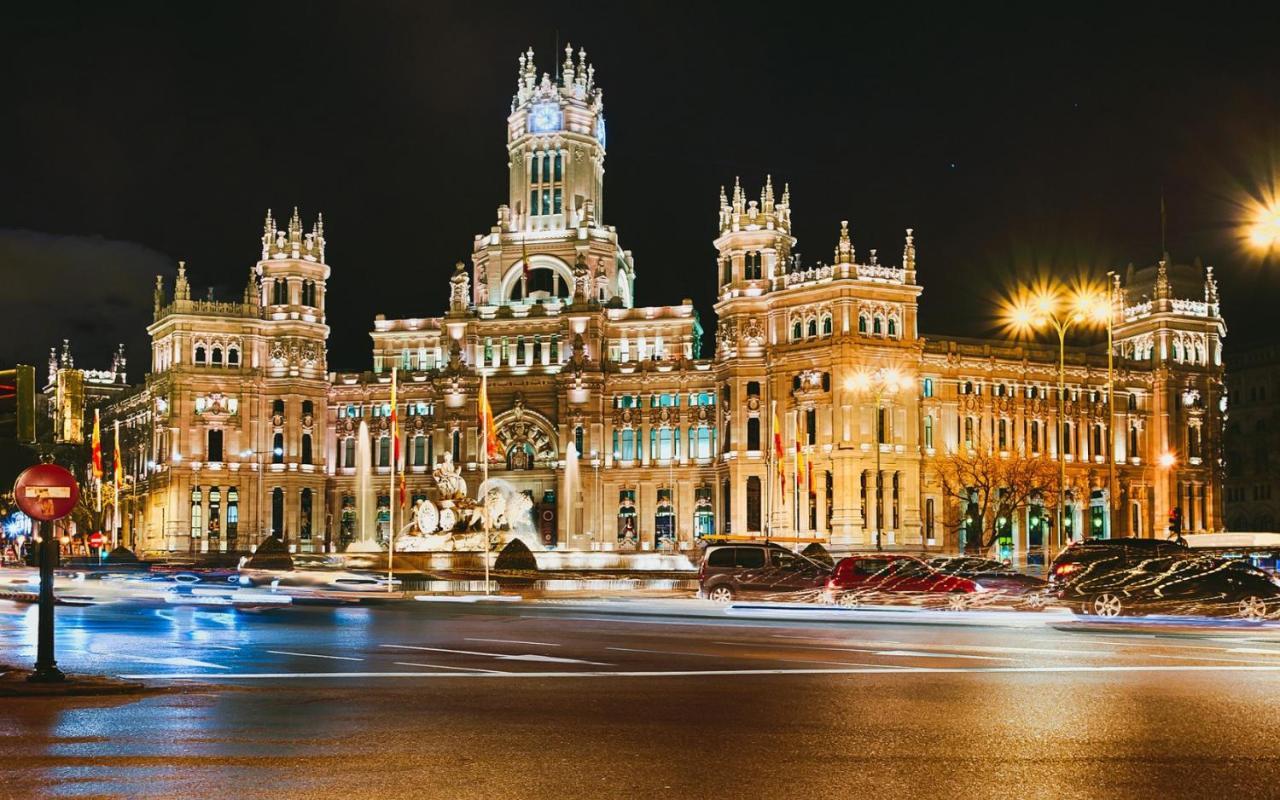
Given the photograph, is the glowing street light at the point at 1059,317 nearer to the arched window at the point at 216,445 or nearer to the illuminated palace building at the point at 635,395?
the illuminated palace building at the point at 635,395

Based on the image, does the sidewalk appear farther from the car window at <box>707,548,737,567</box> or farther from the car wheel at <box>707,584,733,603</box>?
the car window at <box>707,548,737,567</box>

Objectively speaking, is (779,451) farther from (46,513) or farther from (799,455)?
(46,513)

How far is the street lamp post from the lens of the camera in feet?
328

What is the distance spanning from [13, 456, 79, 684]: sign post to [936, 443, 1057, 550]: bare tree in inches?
3223

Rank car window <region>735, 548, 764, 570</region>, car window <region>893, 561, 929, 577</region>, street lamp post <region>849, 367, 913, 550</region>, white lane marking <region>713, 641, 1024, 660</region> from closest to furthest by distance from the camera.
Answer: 1. white lane marking <region>713, 641, 1024, 660</region>
2. car window <region>893, 561, 929, 577</region>
3. car window <region>735, 548, 764, 570</region>
4. street lamp post <region>849, 367, 913, 550</region>

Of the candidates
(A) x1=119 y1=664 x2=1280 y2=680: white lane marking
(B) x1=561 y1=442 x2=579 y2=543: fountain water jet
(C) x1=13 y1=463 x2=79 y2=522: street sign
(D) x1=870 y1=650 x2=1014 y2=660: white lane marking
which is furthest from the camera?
(B) x1=561 y1=442 x2=579 y2=543: fountain water jet

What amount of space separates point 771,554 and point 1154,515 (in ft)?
250

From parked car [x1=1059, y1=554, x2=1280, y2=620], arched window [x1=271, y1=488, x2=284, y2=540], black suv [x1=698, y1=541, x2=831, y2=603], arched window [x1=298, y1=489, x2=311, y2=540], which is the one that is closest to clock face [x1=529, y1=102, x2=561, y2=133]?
arched window [x1=298, y1=489, x2=311, y2=540]

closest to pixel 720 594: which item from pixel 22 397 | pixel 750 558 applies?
pixel 750 558

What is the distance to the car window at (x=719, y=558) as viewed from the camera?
154 ft

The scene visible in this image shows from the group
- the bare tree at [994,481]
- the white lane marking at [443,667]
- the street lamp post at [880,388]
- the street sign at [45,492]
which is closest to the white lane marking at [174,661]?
the white lane marking at [443,667]

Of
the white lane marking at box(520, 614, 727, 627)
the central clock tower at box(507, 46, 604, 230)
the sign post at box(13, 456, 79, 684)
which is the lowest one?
the white lane marking at box(520, 614, 727, 627)

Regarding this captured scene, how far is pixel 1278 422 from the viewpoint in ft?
411

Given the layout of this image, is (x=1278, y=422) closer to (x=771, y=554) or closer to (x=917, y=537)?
(x=917, y=537)
